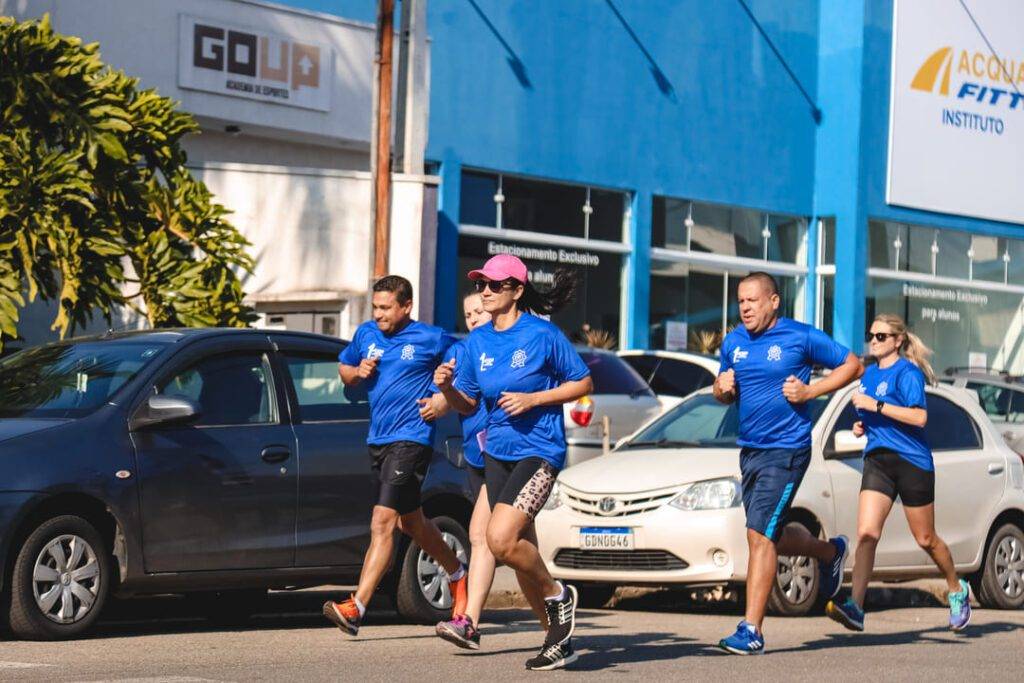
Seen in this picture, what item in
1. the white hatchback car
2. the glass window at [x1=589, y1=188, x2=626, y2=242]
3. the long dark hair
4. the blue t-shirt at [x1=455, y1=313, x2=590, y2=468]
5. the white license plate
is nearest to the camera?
the blue t-shirt at [x1=455, y1=313, x2=590, y2=468]

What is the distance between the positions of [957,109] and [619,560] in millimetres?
24209

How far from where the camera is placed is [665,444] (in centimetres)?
1269

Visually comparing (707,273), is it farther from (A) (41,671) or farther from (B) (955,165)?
(A) (41,671)

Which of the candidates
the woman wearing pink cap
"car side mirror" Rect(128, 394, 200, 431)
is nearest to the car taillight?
"car side mirror" Rect(128, 394, 200, 431)

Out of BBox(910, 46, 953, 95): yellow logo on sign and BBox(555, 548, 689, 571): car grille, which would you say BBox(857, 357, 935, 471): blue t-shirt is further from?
BBox(910, 46, 953, 95): yellow logo on sign

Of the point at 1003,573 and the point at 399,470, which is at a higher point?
the point at 399,470

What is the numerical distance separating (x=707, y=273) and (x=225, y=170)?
11645 millimetres

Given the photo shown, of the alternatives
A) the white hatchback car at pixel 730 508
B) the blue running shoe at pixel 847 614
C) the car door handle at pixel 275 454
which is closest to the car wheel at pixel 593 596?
the white hatchback car at pixel 730 508

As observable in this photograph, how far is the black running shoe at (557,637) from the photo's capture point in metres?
8.41

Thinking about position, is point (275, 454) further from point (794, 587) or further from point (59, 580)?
point (794, 587)

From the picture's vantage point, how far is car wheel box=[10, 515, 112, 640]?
8914mm

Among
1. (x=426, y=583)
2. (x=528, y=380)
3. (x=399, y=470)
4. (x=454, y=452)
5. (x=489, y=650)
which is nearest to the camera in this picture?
(x=528, y=380)

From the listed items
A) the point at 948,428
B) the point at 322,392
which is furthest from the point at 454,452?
the point at 948,428

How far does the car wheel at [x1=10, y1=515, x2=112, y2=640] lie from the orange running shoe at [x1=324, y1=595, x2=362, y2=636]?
115 centimetres
